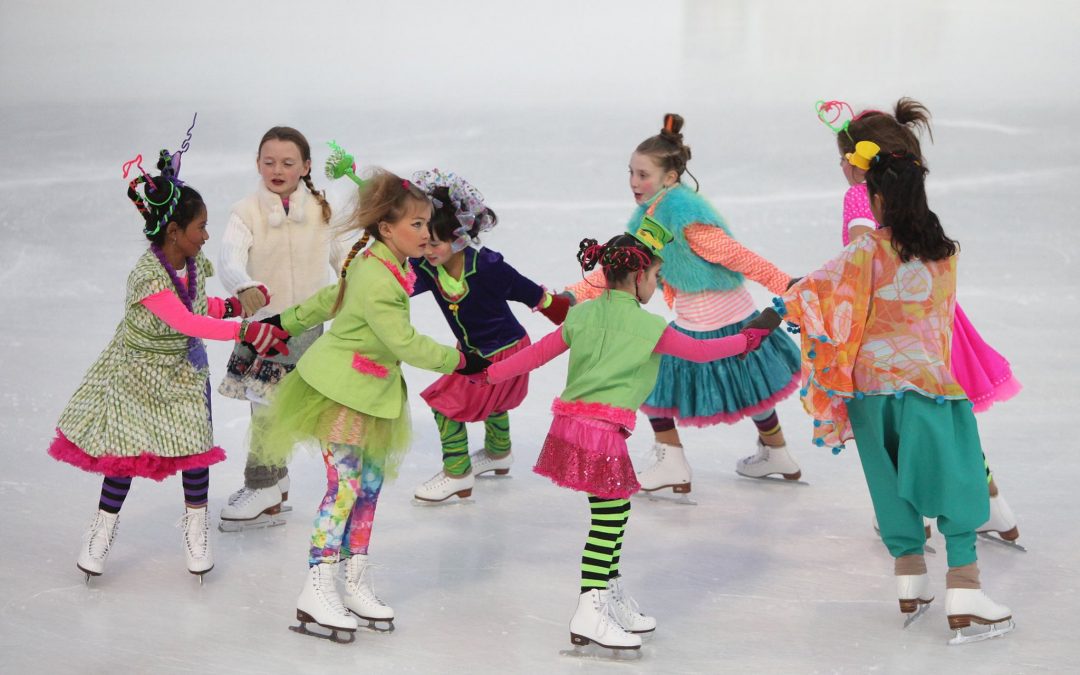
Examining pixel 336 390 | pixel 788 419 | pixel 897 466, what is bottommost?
pixel 788 419

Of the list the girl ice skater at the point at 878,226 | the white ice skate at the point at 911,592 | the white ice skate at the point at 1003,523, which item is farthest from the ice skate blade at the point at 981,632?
the white ice skate at the point at 1003,523

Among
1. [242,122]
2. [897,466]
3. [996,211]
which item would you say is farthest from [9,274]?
[996,211]

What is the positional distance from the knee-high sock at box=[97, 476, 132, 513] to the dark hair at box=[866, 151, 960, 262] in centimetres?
232

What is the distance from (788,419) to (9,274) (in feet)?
14.8

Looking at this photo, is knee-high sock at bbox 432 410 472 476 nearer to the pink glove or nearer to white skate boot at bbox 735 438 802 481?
white skate boot at bbox 735 438 802 481

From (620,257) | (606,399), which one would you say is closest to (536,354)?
(606,399)

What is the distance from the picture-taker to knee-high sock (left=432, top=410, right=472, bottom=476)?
Result: 4680 millimetres

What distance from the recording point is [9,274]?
7453mm

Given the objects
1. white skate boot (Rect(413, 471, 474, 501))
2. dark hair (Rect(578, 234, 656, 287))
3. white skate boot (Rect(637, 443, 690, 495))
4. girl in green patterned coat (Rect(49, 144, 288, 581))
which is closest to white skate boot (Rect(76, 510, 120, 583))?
girl in green patterned coat (Rect(49, 144, 288, 581))

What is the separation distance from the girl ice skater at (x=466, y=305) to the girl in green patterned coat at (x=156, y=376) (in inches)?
26.3

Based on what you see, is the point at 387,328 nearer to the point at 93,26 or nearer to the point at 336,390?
the point at 336,390

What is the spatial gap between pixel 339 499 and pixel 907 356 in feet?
5.21

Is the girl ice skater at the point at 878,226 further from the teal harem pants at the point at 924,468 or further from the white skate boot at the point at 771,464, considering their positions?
the white skate boot at the point at 771,464

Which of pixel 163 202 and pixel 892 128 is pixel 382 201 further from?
pixel 892 128
